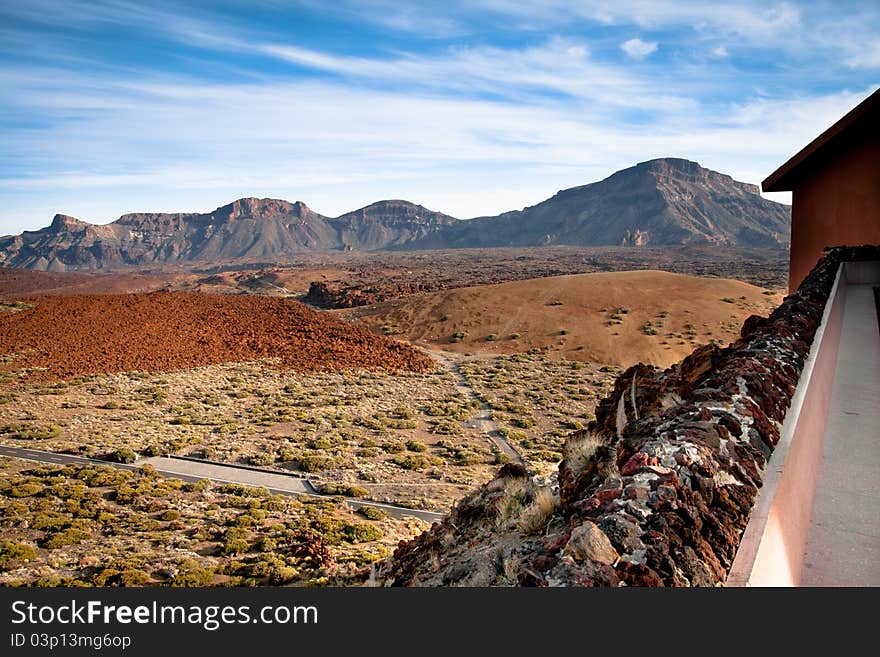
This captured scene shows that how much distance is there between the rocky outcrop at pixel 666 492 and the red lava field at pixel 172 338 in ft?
90.9

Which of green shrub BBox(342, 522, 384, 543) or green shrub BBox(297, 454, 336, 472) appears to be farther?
green shrub BBox(297, 454, 336, 472)

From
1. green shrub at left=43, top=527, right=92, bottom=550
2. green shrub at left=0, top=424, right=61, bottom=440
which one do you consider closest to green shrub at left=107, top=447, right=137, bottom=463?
green shrub at left=0, top=424, right=61, bottom=440

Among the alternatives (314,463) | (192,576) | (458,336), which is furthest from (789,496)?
(458,336)

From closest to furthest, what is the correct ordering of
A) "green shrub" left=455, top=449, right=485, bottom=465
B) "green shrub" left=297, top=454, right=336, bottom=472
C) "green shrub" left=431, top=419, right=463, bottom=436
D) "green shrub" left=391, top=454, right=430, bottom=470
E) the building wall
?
the building wall → "green shrub" left=297, top=454, right=336, bottom=472 → "green shrub" left=391, top=454, right=430, bottom=470 → "green shrub" left=455, top=449, right=485, bottom=465 → "green shrub" left=431, top=419, right=463, bottom=436

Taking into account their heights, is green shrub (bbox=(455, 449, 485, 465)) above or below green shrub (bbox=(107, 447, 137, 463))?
below

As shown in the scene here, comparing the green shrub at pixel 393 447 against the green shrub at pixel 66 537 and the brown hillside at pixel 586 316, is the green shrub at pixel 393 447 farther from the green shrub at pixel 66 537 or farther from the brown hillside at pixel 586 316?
the brown hillside at pixel 586 316

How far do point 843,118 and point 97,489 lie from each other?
19.5m

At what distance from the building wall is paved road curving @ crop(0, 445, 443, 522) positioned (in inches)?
503

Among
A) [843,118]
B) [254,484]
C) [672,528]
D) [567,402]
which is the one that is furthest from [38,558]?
[567,402]

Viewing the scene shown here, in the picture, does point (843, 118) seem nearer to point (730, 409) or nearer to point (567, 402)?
point (730, 409)

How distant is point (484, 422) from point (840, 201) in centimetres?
1571

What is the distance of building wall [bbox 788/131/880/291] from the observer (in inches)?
462

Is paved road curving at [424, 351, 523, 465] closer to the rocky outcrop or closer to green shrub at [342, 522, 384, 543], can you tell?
green shrub at [342, 522, 384, 543]

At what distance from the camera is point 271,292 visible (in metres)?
98.7
